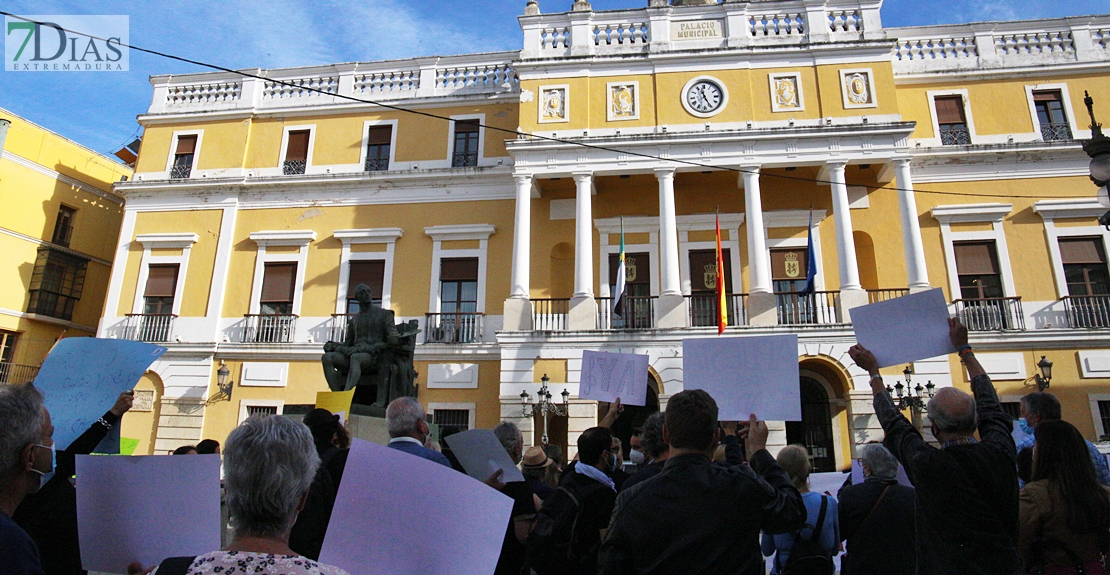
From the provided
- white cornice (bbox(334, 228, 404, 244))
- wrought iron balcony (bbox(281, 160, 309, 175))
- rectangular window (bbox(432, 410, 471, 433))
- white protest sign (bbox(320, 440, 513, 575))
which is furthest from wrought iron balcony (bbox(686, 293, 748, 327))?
white protest sign (bbox(320, 440, 513, 575))

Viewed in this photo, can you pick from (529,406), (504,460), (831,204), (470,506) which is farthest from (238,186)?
(470,506)

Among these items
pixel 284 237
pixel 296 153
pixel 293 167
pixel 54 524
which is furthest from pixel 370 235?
pixel 54 524

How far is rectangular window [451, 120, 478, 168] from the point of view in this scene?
61.7 feet

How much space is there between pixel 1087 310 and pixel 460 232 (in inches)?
584

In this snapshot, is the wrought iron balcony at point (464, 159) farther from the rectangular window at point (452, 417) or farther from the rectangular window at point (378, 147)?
the rectangular window at point (452, 417)

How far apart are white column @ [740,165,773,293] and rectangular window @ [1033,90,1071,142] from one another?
24.7ft

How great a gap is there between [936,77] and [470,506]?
19.1 m

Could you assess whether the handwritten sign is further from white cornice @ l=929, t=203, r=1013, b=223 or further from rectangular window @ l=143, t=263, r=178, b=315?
white cornice @ l=929, t=203, r=1013, b=223

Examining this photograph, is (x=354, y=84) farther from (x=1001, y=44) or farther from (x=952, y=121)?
(x=1001, y=44)

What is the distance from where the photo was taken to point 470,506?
2.26 metres

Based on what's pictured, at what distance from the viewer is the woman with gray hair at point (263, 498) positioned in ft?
5.59

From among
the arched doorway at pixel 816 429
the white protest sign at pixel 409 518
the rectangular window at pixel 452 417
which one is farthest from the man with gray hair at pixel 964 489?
the rectangular window at pixel 452 417

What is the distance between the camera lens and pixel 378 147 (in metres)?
19.4

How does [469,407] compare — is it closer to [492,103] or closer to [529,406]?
[529,406]
